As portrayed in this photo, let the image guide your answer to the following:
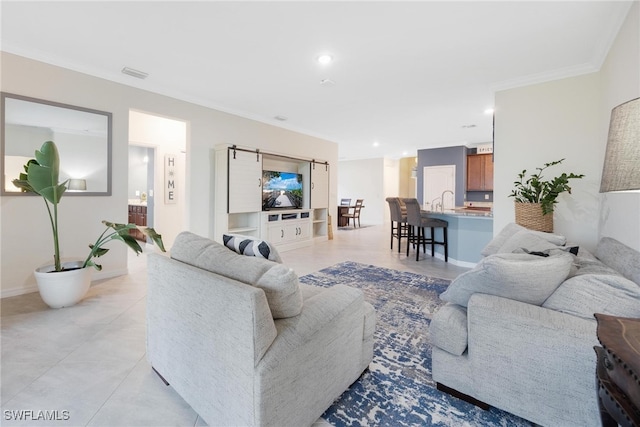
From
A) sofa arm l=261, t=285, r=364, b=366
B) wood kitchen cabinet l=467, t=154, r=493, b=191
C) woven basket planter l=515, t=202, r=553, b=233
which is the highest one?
wood kitchen cabinet l=467, t=154, r=493, b=191

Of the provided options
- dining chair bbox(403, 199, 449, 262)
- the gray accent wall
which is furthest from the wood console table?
the gray accent wall

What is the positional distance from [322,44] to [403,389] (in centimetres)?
297

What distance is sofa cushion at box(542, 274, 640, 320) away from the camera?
3.84 feet

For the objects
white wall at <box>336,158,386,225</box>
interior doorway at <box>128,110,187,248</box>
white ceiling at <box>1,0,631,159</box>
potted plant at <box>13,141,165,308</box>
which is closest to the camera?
white ceiling at <box>1,0,631,159</box>

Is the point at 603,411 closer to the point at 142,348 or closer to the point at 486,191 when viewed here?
the point at 142,348

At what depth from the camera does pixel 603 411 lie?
2.62 ft

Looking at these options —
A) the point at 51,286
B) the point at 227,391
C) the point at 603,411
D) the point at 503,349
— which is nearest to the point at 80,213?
the point at 51,286

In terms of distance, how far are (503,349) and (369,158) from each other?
9.96 metres

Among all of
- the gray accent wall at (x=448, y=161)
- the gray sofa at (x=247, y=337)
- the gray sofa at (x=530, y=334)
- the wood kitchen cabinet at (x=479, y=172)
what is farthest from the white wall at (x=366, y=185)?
the gray sofa at (x=247, y=337)

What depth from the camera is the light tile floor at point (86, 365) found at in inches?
56.4

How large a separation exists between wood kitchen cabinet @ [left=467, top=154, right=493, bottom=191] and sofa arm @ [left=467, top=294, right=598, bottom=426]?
7101 mm

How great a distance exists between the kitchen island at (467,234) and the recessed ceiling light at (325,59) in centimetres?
292

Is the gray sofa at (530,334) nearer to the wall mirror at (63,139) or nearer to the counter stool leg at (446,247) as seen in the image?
the counter stool leg at (446,247)

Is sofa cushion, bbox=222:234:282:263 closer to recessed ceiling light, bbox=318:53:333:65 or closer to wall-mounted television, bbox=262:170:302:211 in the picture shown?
recessed ceiling light, bbox=318:53:333:65
